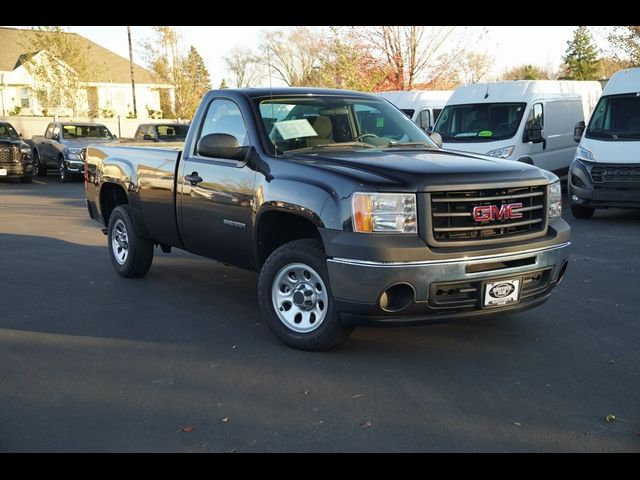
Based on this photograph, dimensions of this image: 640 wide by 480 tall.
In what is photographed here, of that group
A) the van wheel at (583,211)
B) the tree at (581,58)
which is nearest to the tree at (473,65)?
the van wheel at (583,211)

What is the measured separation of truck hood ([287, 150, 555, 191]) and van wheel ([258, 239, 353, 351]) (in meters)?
0.64

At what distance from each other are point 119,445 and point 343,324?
5.80 feet

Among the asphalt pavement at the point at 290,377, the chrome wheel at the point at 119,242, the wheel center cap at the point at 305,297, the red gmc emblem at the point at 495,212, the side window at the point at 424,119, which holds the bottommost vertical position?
the asphalt pavement at the point at 290,377

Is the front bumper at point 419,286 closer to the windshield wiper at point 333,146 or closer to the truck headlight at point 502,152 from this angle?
the windshield wiper at point 333,146

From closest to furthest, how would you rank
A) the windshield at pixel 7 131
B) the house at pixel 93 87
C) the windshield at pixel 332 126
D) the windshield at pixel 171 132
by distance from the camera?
the windshield at pixel 332 126 < the windshield at pixel 171 132 < the windshield at pixel 7 131 < the house at pixel 93 87

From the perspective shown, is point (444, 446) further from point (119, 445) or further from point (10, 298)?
point (10, 298)

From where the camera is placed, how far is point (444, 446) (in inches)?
142

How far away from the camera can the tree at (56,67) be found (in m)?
33.3

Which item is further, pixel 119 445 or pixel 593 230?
pixel 593 230

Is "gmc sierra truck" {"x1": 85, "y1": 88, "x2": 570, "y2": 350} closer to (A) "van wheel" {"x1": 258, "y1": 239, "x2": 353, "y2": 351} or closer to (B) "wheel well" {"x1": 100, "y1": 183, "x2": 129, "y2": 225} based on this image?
(A) "van wheel" {"x1": 258, "y1": 239, "x2": 353, "y2": 351}

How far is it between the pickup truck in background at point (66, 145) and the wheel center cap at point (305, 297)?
1756 centimetres

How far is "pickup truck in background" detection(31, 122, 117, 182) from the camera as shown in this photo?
843 inches
